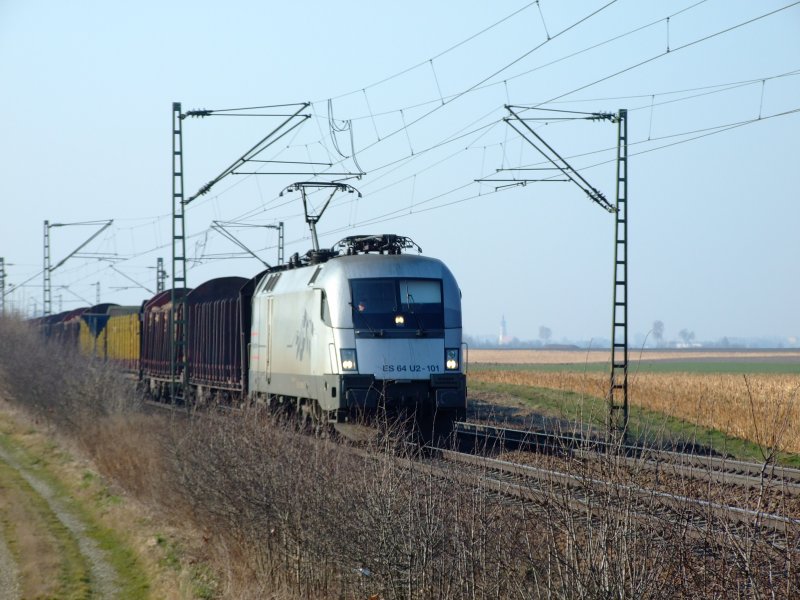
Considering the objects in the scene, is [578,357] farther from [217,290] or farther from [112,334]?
[217,290]

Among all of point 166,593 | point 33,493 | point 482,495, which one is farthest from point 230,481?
point 33,493

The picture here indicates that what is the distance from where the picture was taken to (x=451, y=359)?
1858 cm

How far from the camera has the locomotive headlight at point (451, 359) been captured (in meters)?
18.5

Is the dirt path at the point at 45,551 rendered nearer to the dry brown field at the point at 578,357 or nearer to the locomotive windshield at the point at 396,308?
the locomotive windshield at the point at 396,308

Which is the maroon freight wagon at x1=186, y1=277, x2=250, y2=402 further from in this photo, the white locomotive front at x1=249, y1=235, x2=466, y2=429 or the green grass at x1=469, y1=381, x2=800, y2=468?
the green grass at x1=469, y1=381, x2=800, y2=468

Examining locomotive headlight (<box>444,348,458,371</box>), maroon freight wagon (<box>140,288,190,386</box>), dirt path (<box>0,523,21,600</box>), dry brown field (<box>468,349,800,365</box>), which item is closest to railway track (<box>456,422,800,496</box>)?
locomotive headlight (<box>444,348,458,371</box>)

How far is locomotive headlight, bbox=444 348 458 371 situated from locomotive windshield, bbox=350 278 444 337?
0.37 m

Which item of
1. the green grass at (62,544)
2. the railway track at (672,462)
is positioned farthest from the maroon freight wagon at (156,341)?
the railway track at (672,462)

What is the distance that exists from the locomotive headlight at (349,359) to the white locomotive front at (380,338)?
2 centimetres

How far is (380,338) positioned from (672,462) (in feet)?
38.5

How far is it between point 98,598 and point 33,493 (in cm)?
921

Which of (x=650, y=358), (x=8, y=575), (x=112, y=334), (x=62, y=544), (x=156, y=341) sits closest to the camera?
(x=8, y=575)

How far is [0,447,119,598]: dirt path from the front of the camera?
14961mm

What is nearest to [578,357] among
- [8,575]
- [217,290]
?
[217,290]
